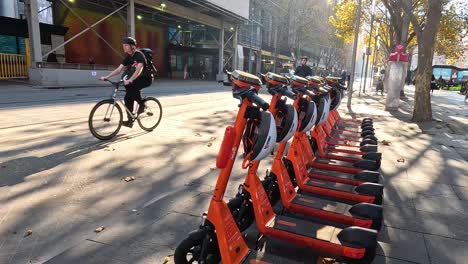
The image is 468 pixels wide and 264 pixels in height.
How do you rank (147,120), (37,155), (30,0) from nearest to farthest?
(37,155)
(147,120)
(30,0)

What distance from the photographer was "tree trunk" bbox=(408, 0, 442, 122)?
1030cm

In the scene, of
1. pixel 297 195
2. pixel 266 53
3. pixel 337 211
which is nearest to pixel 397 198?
pixel 337 211

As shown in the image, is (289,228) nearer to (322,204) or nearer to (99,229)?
(322,204)

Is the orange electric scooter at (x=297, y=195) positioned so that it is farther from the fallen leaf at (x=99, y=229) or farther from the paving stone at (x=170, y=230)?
the fallen leaf at (x=99, y=229)

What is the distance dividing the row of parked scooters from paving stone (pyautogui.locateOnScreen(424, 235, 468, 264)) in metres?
0.54

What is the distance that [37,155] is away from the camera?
5.46 m

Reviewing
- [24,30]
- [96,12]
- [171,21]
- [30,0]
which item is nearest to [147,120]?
[30,0]

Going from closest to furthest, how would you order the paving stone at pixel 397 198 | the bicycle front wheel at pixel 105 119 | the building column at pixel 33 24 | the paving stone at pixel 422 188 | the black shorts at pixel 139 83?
the paving stone at pixel 397 198, the paving stone at pixel 422 188, the bicycle front wheel at pixel 105 119, the black shorts at pixel 139 83, the building column at pixel 33 24

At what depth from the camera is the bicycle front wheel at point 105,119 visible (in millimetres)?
6578

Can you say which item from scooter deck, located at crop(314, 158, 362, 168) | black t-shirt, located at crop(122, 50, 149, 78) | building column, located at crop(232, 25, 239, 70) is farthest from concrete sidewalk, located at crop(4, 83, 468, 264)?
building column, located at crop(232, 25, 239, 70)

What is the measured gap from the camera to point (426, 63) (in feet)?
35.5

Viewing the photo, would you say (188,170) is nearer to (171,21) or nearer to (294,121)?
(294,121)

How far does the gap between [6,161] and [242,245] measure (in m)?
4.05

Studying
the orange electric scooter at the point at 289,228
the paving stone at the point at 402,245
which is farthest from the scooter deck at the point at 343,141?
the orange electric scooter at the point at 289,228
